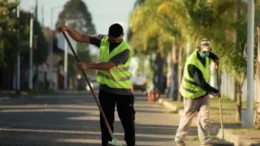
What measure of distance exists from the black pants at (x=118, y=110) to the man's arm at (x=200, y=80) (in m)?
3.07

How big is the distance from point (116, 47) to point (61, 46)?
360 feet

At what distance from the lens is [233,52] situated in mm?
22984

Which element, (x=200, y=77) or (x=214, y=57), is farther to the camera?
(x=214, y=57)

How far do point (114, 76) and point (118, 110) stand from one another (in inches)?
20.1

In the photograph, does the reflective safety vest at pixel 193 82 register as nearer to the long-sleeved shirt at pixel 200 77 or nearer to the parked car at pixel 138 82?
the long-sleeved shirt at pixel 200 77

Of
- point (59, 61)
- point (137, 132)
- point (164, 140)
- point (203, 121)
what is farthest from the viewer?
point (59, 61)

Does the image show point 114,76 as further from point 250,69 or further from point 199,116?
point 250,69

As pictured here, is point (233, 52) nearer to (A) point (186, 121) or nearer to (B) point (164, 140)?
(B) point (164, 140)

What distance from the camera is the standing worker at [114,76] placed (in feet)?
36.8

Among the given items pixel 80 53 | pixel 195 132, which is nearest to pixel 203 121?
pixel 195 132

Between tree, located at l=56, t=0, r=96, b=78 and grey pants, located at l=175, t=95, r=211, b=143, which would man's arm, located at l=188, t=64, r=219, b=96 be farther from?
tree, located at l=56, t=0, r=96, b=78

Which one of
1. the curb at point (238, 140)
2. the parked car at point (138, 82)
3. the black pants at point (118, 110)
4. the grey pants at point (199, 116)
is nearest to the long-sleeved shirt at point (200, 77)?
the grey pants at point (199, 116)

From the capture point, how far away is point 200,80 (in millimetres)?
14523

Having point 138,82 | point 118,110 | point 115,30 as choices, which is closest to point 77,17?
point 138,82
